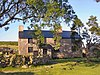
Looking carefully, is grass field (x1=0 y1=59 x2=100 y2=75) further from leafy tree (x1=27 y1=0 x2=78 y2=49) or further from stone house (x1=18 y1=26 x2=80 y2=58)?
stone house (x1=18 y1=26 x2=80 y2=58)

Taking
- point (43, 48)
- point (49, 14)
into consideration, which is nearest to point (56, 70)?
point (49, 14)

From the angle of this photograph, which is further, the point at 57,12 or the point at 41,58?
the point at 41,58

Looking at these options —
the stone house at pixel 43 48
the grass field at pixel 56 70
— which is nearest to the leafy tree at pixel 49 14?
the grass field at pixel 56 70

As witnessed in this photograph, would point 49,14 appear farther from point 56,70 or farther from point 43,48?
point 43,48

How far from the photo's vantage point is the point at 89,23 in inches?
2192

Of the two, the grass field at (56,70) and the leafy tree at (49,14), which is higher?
the leafy tree at (49,14)

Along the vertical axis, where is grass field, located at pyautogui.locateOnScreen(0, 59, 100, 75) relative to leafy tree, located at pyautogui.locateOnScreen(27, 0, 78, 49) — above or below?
below

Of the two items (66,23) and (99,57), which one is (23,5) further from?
(99,57)

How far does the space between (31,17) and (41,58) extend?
853cm

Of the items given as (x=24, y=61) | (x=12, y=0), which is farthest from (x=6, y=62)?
(x=12, y=0)

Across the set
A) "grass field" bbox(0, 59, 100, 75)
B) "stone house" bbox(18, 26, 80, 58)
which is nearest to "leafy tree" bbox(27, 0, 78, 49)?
"grass field" bbox(0, 59, 100, 75)

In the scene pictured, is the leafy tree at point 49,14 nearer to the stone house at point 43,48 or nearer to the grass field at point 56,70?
the grass field at point 56,70

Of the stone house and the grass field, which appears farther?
the stone house

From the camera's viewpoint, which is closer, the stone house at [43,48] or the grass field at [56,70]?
the grass field at [56,70]
